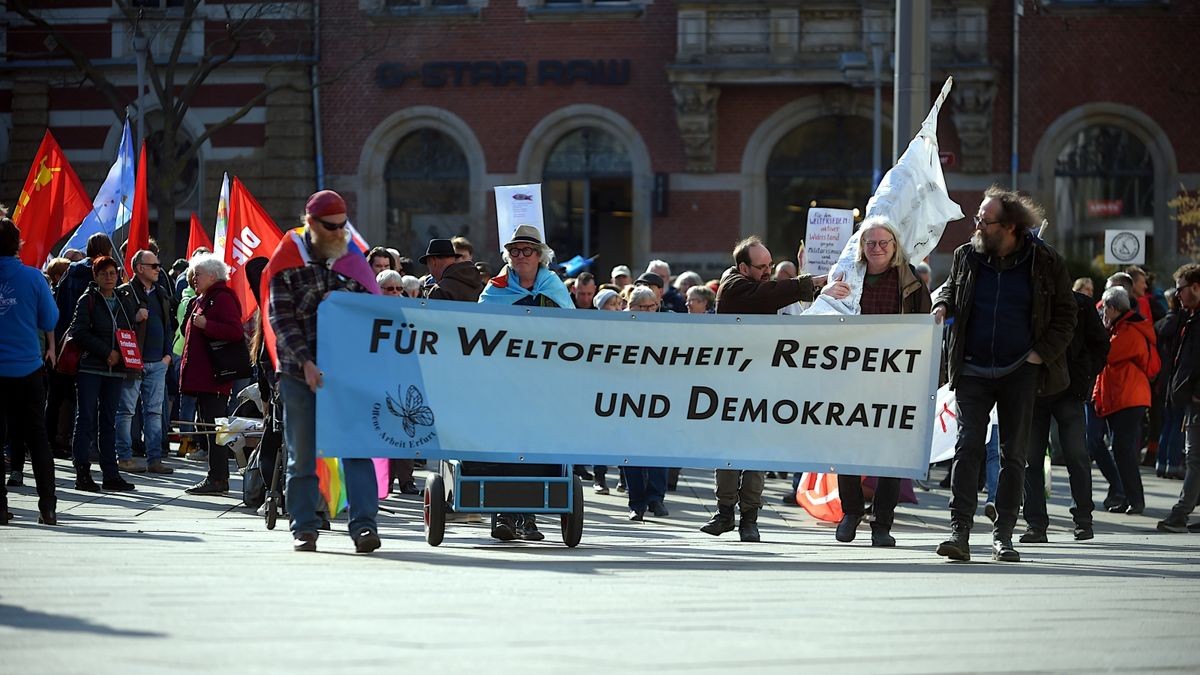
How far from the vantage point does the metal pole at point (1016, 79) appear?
30.7 metres

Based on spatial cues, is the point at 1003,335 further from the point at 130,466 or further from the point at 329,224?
the point at 130,466

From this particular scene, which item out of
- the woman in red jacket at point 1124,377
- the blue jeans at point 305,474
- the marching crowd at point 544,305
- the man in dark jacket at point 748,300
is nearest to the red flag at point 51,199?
the marching crowd at point 544,305

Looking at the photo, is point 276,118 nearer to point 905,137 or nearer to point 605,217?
point 605,217

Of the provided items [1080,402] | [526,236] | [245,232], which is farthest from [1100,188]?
[526,236]

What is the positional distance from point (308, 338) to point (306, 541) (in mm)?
1049

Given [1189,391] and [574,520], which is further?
[1189,391]

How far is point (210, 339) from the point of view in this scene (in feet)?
48.7

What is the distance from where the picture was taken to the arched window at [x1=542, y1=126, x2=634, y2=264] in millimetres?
32188

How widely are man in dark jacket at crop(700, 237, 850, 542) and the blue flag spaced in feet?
31.7

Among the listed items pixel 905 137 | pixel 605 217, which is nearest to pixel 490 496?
pixel 905 137

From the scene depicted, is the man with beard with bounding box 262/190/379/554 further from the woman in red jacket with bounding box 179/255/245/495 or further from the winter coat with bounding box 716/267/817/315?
the woman in red jacket with bounding box 179/255/245/495

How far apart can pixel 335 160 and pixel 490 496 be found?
23.7 metres

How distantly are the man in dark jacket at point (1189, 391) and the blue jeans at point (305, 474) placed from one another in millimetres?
6394

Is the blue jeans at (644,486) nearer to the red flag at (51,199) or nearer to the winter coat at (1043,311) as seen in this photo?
the winter coat at (1043,311)
